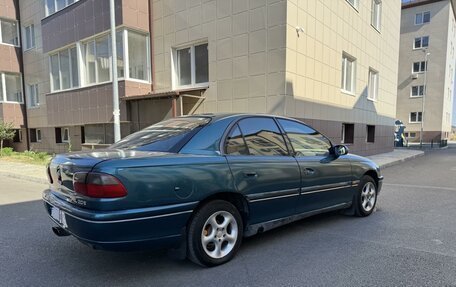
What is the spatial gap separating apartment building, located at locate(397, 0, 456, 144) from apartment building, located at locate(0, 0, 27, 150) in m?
35.3

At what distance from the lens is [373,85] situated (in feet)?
53.3

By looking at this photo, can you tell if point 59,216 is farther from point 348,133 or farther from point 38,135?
point 38,135

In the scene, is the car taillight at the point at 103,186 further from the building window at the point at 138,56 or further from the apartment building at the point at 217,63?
the building window at the point at 138,56

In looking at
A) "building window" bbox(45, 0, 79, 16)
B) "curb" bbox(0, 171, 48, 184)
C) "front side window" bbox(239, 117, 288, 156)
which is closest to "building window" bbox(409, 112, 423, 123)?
"building window" bbox(45, 0, 79, 16)

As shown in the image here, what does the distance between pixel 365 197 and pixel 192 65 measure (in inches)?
310

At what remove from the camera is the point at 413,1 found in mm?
34781

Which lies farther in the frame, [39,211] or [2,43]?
[2,43]

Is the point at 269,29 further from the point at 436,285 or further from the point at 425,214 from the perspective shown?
the point at 436,285

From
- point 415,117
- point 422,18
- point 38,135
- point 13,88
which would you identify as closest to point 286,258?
point 38,135

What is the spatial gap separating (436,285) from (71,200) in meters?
3.58

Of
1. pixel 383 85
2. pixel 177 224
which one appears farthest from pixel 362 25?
pixel 177 224

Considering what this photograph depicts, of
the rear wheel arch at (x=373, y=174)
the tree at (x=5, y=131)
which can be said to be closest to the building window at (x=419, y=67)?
the rear wheel arch at (x=373, y=174)

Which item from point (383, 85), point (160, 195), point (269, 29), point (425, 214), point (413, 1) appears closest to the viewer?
point (160, 195)

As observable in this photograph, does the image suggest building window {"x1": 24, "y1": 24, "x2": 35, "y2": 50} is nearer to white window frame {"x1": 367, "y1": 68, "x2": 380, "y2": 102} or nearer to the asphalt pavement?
the asphalt pavement
